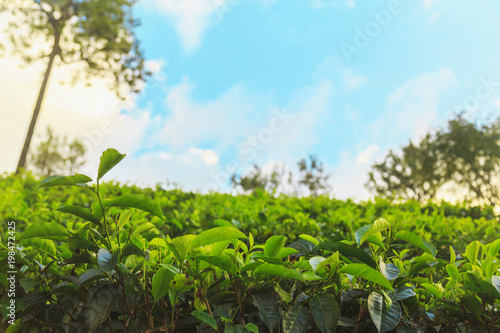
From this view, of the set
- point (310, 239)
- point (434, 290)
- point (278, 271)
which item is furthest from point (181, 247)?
point (434, 290)

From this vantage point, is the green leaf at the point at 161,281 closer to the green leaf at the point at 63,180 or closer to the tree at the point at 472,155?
the green leaf at the point at 63,180

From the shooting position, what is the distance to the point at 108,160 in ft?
3.92

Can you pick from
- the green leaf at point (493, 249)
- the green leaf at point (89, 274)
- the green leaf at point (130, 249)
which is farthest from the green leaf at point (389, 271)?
the green leaf at point (89, 274)

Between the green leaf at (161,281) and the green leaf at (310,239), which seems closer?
the green leaf at (161,281)

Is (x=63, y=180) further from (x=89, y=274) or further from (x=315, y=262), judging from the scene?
(x=315, y=262)

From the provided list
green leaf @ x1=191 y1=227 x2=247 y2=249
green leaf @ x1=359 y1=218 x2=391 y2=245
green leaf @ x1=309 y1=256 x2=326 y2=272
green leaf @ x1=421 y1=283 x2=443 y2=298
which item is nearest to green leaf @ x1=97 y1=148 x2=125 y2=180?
green leaf @ x1=191 y1=227 x2=247 y2=249

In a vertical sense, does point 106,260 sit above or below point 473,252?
above

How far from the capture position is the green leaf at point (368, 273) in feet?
3.86

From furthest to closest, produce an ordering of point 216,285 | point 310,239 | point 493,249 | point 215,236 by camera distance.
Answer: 1. point 310,239
2. point 493,249
3. point 216,285
4. point 215,236

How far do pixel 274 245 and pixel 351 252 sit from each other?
0.29m

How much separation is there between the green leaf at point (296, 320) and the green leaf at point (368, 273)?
20cm

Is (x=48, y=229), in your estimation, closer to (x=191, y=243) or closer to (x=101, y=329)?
(x=101, y=329)

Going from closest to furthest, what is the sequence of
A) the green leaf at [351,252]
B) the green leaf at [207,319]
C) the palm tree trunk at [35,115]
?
the green leaf at [207,319]
the green leaf at [351,252]
the palm tree trunk at [35,115]

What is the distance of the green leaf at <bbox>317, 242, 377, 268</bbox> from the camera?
1.40 metres
